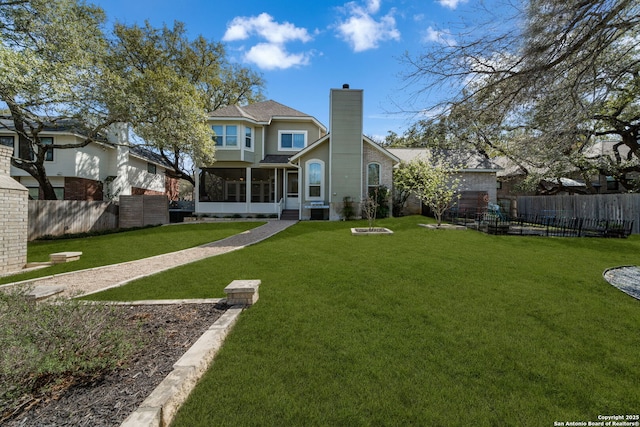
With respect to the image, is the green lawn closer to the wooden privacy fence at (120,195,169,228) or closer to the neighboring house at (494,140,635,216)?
the wooden privacy fence at (120,195,169,228)

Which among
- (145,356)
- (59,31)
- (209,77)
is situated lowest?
(145,356)

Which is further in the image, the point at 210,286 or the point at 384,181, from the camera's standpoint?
the point at 384,181

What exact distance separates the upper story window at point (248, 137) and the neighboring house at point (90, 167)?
23.2 feet

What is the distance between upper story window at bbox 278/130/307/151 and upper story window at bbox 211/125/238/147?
11.1ft

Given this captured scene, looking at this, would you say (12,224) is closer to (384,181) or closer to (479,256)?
(479,256)

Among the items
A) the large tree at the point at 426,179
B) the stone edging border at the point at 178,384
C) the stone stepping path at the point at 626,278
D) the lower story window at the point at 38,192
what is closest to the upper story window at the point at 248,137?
the large tree at the point at 426,179

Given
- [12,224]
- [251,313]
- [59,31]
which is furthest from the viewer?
[59,31]

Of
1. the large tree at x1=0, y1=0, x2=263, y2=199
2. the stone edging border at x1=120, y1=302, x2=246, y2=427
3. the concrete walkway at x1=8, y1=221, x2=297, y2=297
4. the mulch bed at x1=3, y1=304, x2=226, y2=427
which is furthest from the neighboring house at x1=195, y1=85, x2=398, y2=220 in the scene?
the stone edging border at x1=120, y1=302, x2=246, y2=427

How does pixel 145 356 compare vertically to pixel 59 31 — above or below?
below

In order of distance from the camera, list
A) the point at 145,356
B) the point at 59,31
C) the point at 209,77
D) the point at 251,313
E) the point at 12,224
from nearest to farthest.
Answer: the point at 145,356
the point at 251,313
the point at 12,224
the point at 59,31
the point at 209,77

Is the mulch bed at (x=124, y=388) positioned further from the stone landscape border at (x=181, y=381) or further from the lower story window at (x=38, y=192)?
the lower story window at (x=38, y=192)

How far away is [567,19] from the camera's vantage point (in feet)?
11.8

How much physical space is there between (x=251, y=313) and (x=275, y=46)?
16823 mm

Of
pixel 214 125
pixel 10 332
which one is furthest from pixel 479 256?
pixel 214 125
